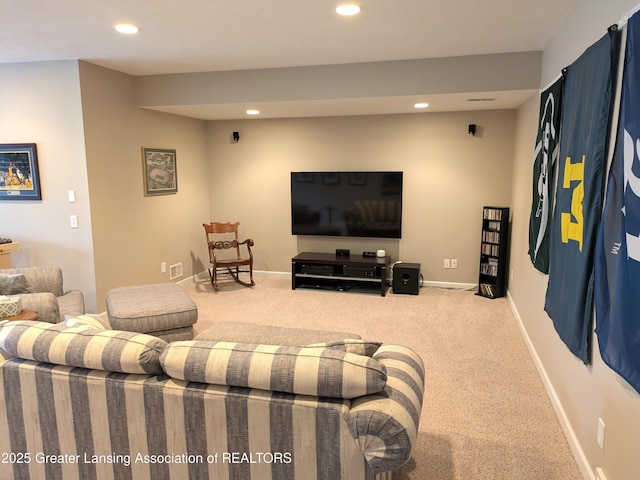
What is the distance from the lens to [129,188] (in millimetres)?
4629

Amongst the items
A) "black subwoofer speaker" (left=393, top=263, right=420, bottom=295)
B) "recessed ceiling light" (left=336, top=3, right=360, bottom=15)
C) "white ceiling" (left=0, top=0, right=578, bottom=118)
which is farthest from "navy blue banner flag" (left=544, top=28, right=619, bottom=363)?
"black subwoofer speaker" (left=393, top=263, right=420, bottom=295)

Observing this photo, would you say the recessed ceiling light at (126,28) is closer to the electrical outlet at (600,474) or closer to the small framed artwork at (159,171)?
the small framed artwork at (159,171)

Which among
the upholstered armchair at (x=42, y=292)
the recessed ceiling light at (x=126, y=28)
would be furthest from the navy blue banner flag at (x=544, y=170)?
the upholstered armchair at (x=42, y=292)

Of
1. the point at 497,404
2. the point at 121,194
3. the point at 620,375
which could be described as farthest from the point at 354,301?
the point at 620,375

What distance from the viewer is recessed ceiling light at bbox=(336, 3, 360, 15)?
8.79 feet

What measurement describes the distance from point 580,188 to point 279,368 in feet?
5.81

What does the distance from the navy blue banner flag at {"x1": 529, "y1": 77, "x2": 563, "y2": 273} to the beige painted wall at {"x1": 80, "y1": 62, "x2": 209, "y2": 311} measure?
3823 mm

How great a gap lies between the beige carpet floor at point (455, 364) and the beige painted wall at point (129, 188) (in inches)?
28.4

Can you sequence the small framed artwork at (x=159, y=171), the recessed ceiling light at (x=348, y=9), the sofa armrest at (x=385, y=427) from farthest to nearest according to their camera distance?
the small framed artwork at (x=159, y=171)
the recessed ceiling light at (x=348, y=9)
the sofa armrest at (x=385, y=427)

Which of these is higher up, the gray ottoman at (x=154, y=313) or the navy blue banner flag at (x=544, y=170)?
the navy blue banner flag at (x=544, y=170)

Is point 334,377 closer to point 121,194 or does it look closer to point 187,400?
point 187,400

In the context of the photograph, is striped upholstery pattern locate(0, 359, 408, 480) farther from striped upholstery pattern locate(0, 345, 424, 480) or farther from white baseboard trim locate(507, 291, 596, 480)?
white baseboard trim locate(507, 291, 596, 480)

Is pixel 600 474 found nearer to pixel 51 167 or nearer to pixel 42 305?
pixel 42 305

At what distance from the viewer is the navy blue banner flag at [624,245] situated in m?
1.56
